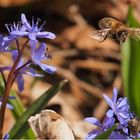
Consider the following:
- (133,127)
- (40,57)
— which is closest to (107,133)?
(133,127)

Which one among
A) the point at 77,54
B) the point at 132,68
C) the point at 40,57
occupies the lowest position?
the point at 77,54

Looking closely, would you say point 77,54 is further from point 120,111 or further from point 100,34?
point 120,111

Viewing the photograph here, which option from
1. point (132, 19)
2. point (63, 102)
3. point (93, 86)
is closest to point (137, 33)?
point (132, 19)

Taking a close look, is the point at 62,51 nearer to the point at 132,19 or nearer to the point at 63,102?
the point at 63,102

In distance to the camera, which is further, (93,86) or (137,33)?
(93,86)

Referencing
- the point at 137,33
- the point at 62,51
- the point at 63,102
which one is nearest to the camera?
the point at 137,33

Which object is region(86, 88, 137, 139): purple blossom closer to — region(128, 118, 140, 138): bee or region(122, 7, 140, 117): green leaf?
region(128, 118, 140, 138): bee

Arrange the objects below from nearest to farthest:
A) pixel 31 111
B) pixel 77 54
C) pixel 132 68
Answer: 1. pixel 31 111
2. pixel 132 68
3. pixel 77 54
